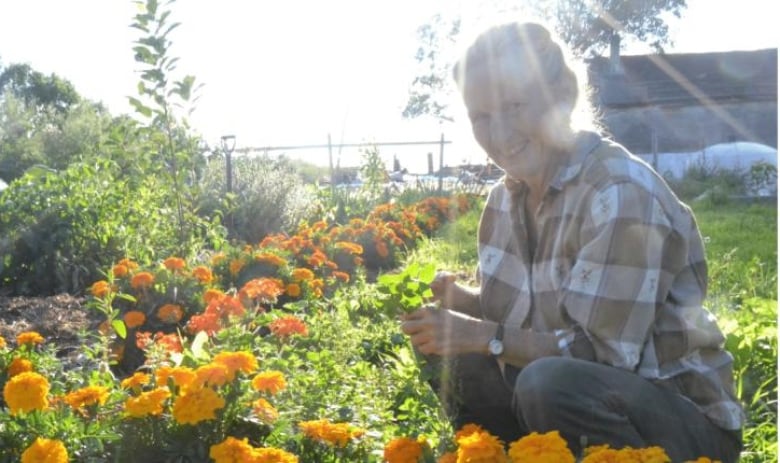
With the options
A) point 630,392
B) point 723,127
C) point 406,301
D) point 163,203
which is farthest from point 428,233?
point 723,127

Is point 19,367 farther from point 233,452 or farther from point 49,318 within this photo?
point 49,318

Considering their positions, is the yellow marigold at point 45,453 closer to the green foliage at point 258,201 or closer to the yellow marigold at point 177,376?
the yellow marigold at point 177,376

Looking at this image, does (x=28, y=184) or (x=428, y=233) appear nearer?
(x=28, y=184)

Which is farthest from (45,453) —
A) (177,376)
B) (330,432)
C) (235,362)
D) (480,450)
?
(480,450)

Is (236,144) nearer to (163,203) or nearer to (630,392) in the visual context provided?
(163,203)

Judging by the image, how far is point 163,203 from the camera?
231 inches

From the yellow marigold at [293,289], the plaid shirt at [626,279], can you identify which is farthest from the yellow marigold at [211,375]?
the yellow marigold at [293,289]

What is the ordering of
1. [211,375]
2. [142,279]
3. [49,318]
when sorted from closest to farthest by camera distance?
[211,375] → [142,279] → [49,318]

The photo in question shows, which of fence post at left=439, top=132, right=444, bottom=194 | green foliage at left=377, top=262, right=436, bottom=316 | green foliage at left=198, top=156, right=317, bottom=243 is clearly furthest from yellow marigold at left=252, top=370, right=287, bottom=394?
fence post at left=439, top=132, right=444, bottom=194

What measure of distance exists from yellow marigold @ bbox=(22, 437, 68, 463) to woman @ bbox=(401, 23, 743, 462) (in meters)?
0.81

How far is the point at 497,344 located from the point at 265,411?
22.5 inches

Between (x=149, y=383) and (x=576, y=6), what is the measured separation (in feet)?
101

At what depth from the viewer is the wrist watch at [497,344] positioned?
6.70 feet

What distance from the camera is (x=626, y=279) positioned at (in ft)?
6.29
